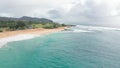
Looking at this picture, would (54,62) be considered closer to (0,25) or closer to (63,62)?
(63,62)

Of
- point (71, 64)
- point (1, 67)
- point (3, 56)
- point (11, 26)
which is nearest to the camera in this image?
point (1, 67)

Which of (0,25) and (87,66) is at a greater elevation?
(0,25)

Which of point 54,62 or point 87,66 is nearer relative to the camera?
point 87,66

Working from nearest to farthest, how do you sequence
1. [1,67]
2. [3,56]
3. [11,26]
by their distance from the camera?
[1,67], [3,56], [11,26]

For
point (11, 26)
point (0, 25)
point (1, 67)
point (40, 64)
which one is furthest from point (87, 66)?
point (0, 25)


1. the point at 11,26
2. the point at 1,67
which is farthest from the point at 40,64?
the point at 11,26

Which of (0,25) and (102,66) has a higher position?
(0,25)

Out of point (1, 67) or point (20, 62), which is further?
point (20, 62)

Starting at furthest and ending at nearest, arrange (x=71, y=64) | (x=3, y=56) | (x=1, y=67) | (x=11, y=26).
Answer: (x=11, y=26)
(x=3, y=56)
(x=71, y=64)
(x=1, y=67)

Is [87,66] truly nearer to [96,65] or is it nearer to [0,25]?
[96,65]
